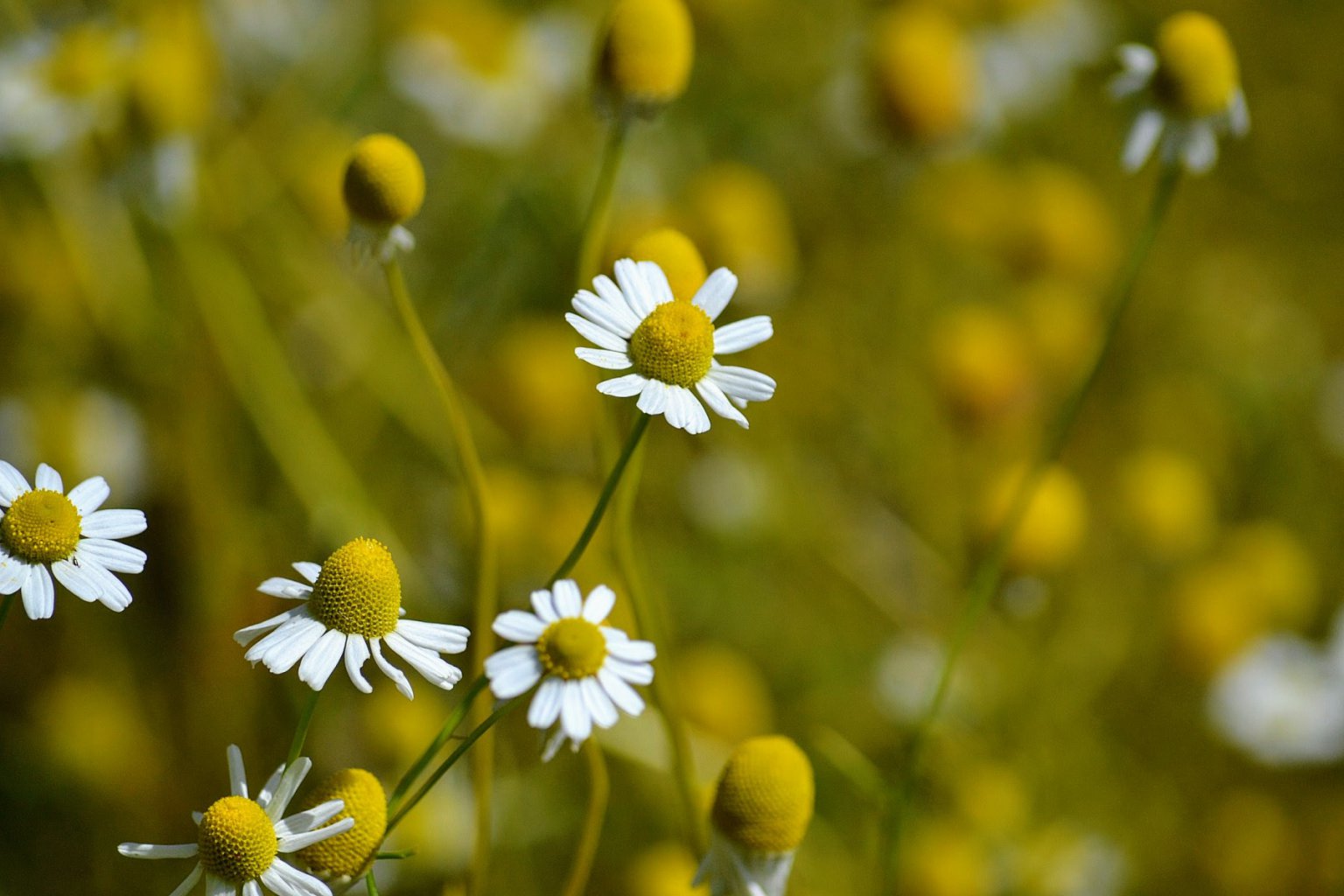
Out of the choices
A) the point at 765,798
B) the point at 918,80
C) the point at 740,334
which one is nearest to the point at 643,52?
the point at 740,334

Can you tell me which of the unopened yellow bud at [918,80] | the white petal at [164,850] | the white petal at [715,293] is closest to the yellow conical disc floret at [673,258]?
the white petal at [715,293]

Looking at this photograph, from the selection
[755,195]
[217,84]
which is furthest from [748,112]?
[217,84]

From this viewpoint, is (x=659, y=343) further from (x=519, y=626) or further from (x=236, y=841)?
(x=236, y=841)

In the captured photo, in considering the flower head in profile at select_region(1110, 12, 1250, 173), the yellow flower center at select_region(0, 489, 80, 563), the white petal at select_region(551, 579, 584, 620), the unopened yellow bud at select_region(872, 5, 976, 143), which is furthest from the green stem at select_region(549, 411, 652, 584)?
the unopened yellow bud at select_region(872, 5, 976, 143)

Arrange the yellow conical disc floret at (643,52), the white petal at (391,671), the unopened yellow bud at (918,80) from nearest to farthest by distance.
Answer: the white petal at (391,671), the yellow conical disc floret at (643,52), the unopened yellow bud at (918,80)

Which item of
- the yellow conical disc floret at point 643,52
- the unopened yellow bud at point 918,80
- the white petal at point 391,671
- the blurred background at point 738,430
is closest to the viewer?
the white petal at point 391,671

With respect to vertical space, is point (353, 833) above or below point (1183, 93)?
below

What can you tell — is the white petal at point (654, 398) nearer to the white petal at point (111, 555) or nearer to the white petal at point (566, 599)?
the white petal at point (566, 599)
